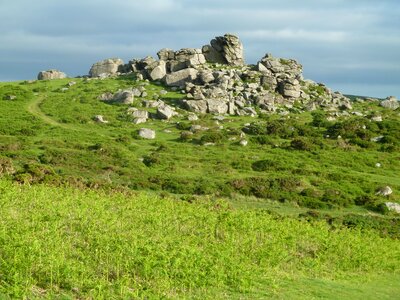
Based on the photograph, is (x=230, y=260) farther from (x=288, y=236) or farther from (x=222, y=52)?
(x=222, y=52)

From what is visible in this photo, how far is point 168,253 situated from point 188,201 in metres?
23.6

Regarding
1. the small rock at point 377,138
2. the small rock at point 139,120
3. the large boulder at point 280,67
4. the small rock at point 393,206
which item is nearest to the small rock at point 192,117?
the small rock at point 139,120

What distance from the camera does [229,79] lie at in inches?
3930

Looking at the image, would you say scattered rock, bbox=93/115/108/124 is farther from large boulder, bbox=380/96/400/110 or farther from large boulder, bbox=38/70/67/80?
large boulder, bbox=380/96/400/110

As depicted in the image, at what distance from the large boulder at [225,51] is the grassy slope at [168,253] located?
263 ft

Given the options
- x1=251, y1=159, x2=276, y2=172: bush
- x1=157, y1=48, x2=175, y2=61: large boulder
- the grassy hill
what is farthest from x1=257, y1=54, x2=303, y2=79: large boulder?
x1=251, y1=159, x2=276, y2=172: bush

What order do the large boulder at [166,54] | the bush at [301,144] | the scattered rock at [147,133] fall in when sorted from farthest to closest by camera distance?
the large boulder at [166,54], the scattered rock at [147,133], the bush at [301,144]

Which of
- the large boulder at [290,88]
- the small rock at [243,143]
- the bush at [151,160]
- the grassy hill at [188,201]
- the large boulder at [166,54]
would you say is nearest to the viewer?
the grassy hill at [188,201]

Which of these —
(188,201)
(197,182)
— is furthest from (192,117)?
(188,201)

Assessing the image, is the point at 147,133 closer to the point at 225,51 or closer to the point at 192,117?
the point at 192,117

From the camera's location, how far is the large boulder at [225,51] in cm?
11350

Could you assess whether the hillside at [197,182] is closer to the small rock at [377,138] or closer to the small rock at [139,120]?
the small rock at [139,120]

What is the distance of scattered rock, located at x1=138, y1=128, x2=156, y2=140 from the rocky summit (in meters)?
14.9

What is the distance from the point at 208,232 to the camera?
2841 cm
